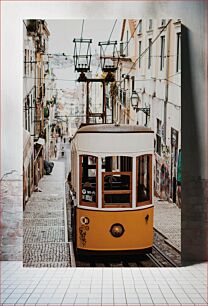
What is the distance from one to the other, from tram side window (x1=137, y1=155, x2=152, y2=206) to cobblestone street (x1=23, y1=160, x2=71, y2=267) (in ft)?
1.59

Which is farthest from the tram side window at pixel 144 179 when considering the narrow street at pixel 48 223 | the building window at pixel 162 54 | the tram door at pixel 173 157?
the building window at pixel 162 54

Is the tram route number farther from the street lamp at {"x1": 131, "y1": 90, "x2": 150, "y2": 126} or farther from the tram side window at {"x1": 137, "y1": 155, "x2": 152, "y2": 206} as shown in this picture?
the street lamp at {"x1": 131, "y1": 90, "x2": 150, "y2": 126}

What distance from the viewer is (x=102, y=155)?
12.2 feet

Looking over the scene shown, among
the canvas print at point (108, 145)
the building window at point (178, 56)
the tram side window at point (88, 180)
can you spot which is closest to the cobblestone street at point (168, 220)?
the canvas print at point (108, 145)

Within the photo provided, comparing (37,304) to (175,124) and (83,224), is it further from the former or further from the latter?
(175,124)

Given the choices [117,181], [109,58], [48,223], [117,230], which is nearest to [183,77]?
[109,58]

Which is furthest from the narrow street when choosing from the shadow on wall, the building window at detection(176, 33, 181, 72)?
the building window at detection(176, 33, 181, 72)

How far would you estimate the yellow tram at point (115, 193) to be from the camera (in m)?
3.75

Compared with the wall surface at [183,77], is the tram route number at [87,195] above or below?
below

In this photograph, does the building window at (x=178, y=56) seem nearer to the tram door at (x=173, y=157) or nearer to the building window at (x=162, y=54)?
the building window at (x=162, y=54)

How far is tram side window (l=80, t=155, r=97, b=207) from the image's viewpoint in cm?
377

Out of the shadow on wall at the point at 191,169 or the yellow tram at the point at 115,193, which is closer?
the yellow tram at the point at 115,193

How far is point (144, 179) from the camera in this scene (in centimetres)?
380

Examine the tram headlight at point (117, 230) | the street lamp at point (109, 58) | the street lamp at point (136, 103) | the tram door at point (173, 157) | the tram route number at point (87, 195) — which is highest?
the street lamp at point (109, 58)
